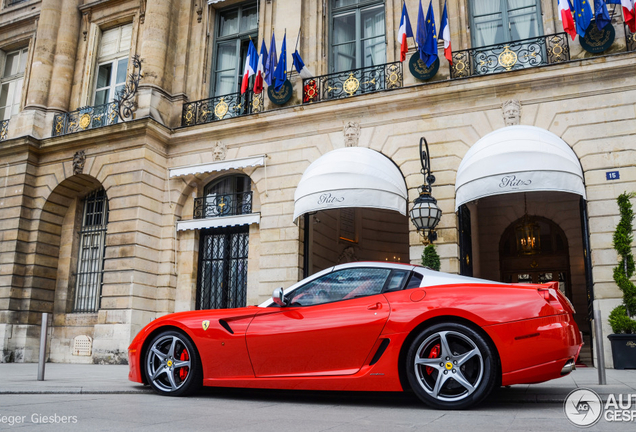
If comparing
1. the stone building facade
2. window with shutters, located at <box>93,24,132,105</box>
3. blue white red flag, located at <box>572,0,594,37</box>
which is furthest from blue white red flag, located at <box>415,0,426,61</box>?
window with shutters, located at <box>93,24,132,105</box>

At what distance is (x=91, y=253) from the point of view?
15195 mm

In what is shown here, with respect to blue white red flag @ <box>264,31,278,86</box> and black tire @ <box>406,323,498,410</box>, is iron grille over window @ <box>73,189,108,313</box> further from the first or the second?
black tire @ <box>406,323,498,410</box>

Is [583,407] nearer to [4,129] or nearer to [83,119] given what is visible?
[83,119]

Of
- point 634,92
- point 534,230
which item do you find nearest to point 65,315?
point 534,230

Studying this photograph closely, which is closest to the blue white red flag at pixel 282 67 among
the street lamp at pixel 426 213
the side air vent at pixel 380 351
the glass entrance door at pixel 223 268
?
the glass entrance door at pixel 223 268

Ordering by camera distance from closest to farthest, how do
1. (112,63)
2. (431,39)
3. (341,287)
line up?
(341,287) → (431,39) → (112,63)

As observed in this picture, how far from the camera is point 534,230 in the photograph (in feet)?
50.0

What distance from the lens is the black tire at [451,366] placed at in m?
4.39

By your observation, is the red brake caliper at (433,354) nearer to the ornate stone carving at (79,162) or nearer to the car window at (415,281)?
the car window at (415,281)

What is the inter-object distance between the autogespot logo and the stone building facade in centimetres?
526

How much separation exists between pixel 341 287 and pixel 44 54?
14487 mm

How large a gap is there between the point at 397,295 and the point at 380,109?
26.1 feet

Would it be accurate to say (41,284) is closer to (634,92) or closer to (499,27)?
(499,27)

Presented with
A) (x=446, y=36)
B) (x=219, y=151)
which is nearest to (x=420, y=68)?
(x=446, y=36)
